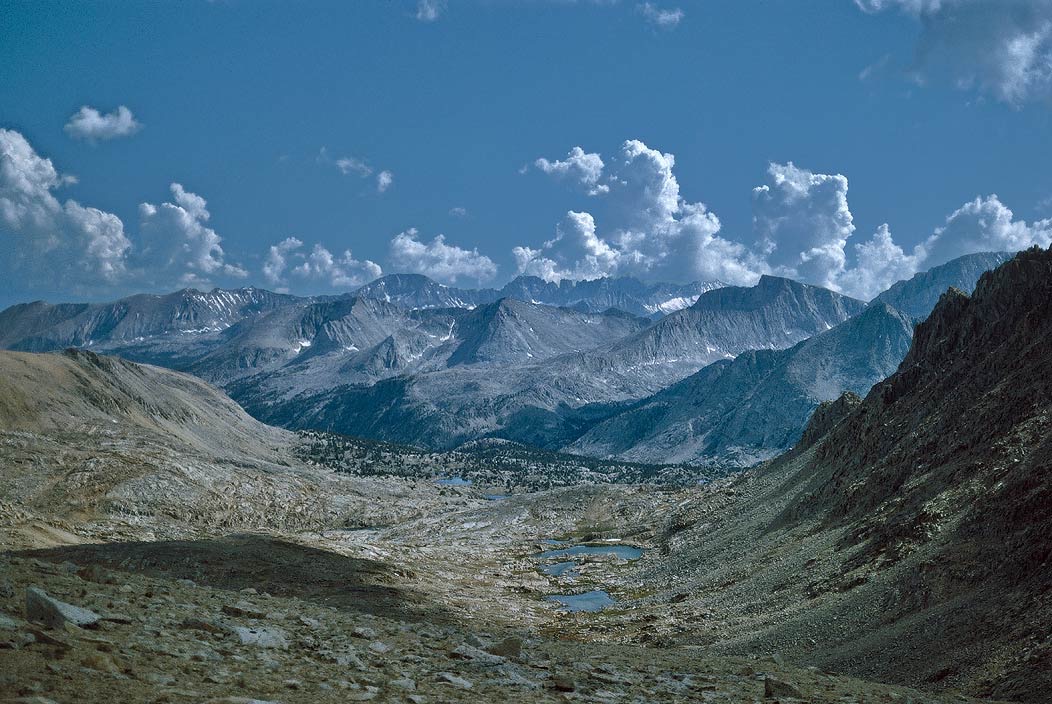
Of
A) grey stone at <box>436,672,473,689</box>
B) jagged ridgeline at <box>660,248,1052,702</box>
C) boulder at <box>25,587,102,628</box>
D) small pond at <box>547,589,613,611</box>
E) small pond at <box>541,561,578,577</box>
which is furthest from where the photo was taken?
small pond at <box>541,561,578,577</box>

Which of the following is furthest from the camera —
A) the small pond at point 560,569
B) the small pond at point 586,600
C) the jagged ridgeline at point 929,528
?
the small pond at point 560,569

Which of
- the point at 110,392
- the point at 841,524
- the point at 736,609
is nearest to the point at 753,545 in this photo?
the point at 841,524

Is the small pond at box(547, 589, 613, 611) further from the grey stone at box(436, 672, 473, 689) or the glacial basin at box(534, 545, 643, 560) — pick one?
the grey stone at box(436, 672, 473, 689)

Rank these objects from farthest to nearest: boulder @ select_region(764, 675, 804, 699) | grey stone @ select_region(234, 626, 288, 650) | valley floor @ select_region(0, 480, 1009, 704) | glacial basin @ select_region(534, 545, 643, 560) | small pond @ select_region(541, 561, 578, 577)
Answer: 1. glacial basin @ select_region(534, 545, 643, 560)
2. small pond @ select_region(541, 561, 578, 577)
3. boulder @ select_region(764, 675, 804, 699)
4. grey stone @ select_region(234, 626, 288, 650)
5. valley floor @ select_region(0, 480, 1009, 704)

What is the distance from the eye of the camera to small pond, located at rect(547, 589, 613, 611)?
9719 cm

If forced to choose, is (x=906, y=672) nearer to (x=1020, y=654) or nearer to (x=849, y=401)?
(x=1020, y=654)

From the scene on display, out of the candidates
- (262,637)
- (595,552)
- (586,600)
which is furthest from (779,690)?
(595,552)

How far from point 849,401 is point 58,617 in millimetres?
160533

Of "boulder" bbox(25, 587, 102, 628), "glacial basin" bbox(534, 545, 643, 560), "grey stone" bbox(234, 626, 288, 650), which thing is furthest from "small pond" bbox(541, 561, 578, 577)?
"boulder" bbox(25, 587, 102, 628)

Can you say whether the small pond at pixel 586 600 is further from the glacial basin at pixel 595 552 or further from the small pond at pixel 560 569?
the glacial basin at pixel 595 552

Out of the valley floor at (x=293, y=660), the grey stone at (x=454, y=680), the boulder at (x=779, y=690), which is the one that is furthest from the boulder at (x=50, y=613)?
the boulder at (x=779, y=690)

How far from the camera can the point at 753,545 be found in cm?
9856

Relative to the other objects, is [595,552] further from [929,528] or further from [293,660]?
[293,660]

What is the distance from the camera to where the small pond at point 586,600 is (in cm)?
9719
